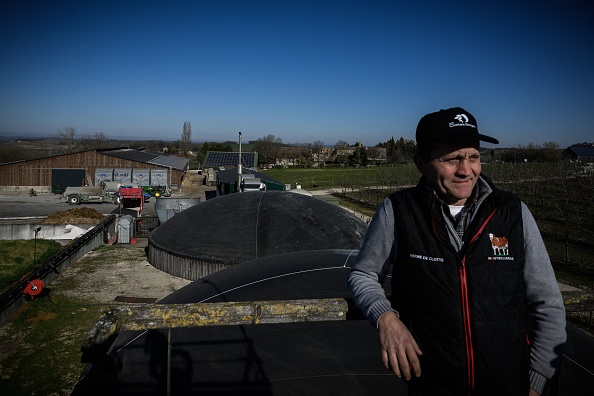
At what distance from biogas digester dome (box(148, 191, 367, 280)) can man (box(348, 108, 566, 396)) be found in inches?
469

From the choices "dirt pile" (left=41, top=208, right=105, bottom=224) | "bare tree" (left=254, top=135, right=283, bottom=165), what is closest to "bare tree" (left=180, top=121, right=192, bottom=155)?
"bare tree" (left=254, top=135, right=283, bottom=165)

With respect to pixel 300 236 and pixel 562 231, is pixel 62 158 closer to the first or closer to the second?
pixel 300 236

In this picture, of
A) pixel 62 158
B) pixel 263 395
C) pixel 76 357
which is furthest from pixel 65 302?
pixel 62 158

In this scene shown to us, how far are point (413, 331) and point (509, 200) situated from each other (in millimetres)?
828

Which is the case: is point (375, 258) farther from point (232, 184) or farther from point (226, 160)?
point (226, 160)

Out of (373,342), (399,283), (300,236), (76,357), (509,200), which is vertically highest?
(509,200)

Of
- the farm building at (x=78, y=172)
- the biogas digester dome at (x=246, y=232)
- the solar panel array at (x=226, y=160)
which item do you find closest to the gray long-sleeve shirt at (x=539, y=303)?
the biogas digester dome at (x=246, y=232)

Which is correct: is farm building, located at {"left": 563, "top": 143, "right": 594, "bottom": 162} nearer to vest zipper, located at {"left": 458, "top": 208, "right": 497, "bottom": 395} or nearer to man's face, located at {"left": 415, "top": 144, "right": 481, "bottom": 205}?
man's face, located at {"left": 415, "top": 144, "right": 481, "bottom": 205}

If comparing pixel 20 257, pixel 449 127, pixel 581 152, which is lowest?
pixel 20 257

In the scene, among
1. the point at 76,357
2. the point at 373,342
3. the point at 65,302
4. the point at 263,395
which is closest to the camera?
the point at 263,395

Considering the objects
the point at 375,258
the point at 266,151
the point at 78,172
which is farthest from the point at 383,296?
the point at 266,151

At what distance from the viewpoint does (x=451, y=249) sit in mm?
2086

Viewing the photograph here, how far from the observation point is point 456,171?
7.35 ft

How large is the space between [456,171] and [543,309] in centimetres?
81
